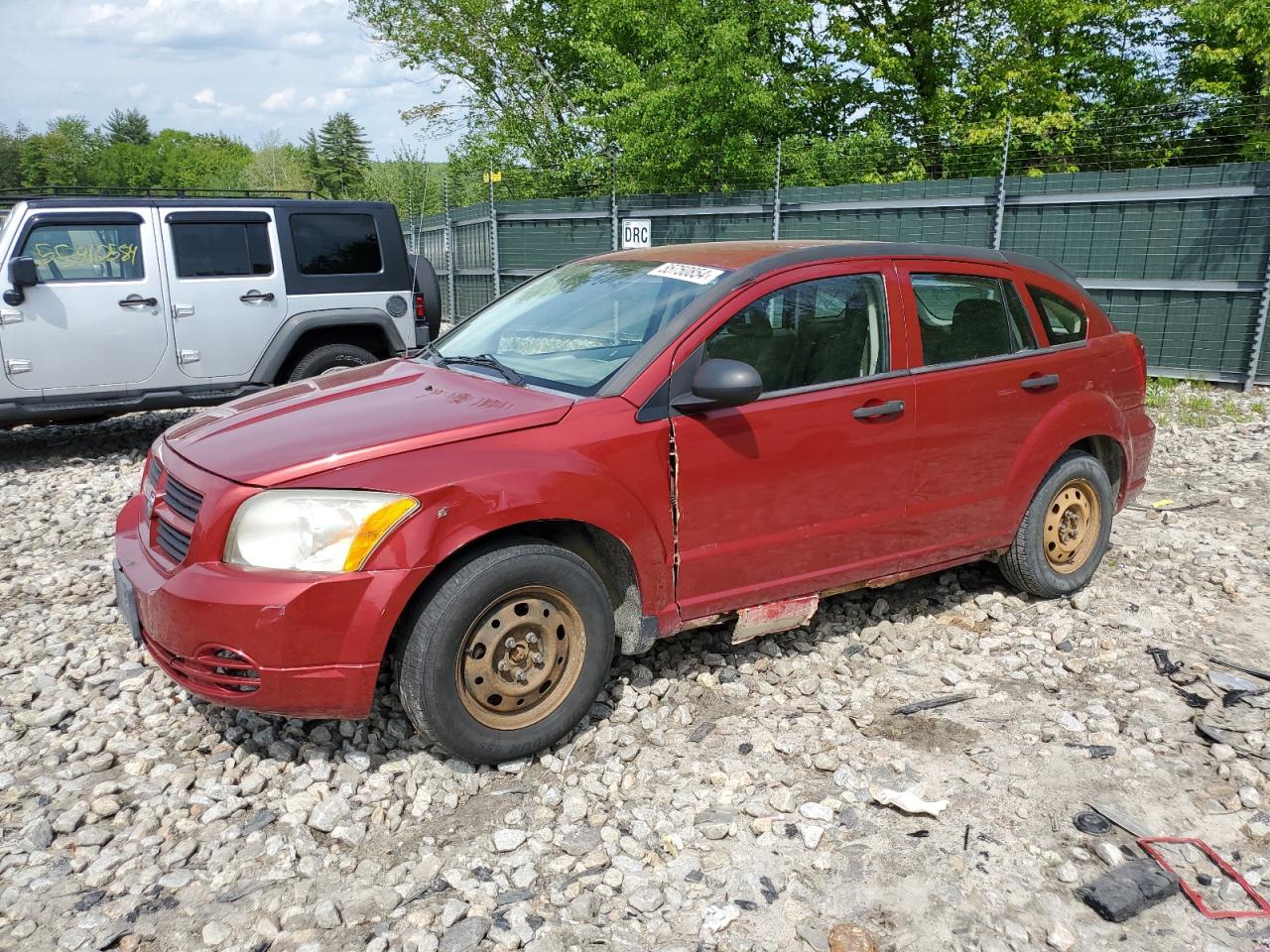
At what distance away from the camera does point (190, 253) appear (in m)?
8.09

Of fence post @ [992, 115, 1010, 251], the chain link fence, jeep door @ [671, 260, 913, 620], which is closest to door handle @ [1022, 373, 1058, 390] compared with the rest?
jeep door @ [671, 260, 913, 620]

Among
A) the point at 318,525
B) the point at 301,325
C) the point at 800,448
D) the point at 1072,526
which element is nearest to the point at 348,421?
the point at 318,525

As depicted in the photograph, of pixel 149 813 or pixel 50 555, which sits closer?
pixel 149 813

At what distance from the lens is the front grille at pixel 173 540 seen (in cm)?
313

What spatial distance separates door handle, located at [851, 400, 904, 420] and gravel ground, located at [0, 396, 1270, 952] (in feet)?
3.70

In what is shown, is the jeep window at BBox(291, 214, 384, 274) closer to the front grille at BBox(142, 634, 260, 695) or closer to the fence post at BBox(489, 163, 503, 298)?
the front grille at BBox(142, 634, 260, 695)

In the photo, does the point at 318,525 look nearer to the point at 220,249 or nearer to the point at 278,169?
the point at 220,249

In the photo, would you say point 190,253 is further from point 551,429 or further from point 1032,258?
point 1032,258

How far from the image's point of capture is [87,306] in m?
7.70

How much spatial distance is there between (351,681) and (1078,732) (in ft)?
8.83

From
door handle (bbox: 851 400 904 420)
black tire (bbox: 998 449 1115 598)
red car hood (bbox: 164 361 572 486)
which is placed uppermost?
red car hood (bbox: 164 361 572 486)

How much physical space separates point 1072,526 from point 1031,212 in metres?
8.70

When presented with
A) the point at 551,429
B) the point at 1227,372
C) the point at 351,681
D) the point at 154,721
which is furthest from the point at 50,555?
the point at 1227,372

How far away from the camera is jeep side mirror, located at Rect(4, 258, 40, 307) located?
732cm
